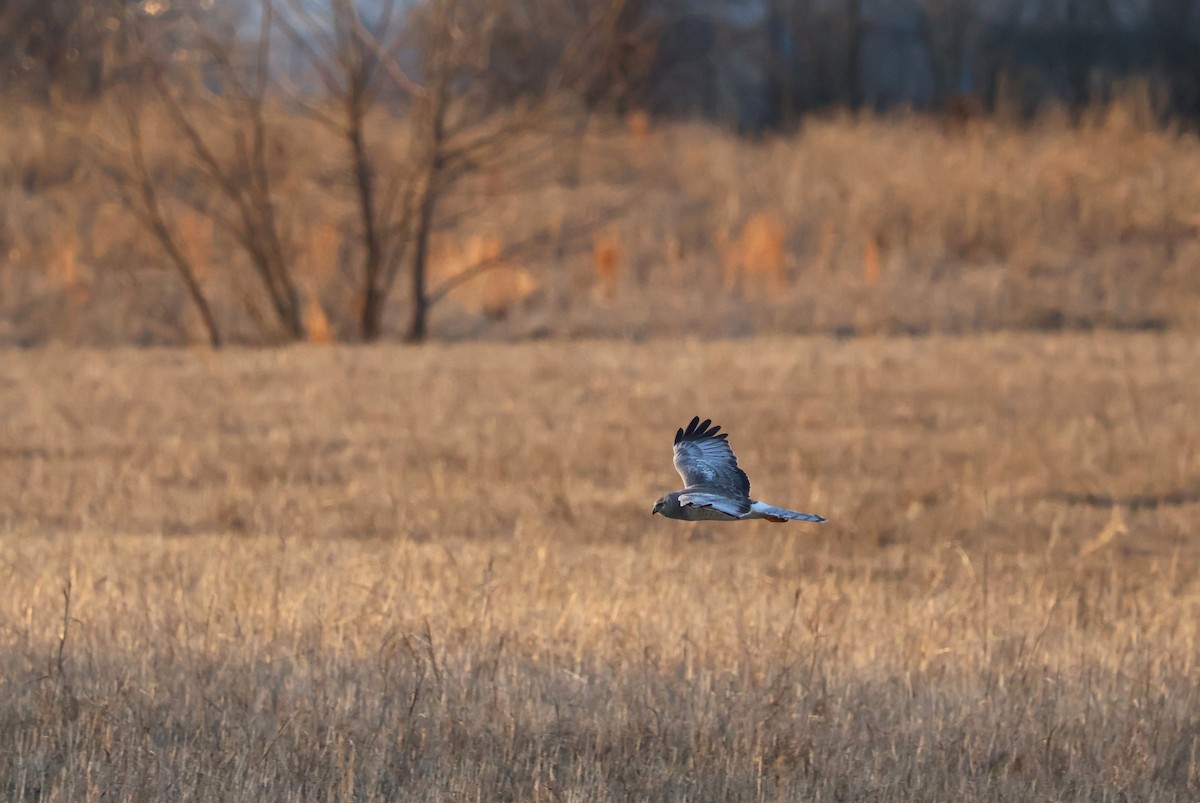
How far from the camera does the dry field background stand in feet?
54.2

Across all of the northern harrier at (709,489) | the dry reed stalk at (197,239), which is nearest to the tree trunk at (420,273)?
the dry reed stalk at (197,239)

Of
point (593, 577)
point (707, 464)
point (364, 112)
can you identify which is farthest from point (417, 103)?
point (707, 464)

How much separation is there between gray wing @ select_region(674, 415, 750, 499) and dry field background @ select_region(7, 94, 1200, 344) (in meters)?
10.9

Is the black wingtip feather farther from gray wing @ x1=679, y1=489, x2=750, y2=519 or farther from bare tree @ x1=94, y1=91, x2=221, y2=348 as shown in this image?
bare tree @ x1=94, y1=91, x2=221, y2=348

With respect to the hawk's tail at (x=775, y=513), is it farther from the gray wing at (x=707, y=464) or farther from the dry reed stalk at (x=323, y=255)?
the dry reed stalk at (x=323, y=255)

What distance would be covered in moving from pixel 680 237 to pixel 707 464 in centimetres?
1349

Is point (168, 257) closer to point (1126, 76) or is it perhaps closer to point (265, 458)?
point (265, 458)

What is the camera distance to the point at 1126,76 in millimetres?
24641

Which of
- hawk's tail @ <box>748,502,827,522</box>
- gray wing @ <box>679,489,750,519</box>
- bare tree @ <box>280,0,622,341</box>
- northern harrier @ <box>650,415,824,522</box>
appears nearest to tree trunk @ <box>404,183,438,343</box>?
bare tree @ <box>280,0,622,341</box>

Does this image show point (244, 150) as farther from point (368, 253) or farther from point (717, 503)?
point (717, 503)

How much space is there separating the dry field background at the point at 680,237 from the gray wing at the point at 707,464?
1095cm

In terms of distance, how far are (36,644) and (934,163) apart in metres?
15.1

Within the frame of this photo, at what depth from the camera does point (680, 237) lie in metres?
18.4

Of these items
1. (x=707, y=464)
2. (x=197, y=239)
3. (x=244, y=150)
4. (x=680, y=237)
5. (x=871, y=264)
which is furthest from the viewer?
(x=680, y=237)
